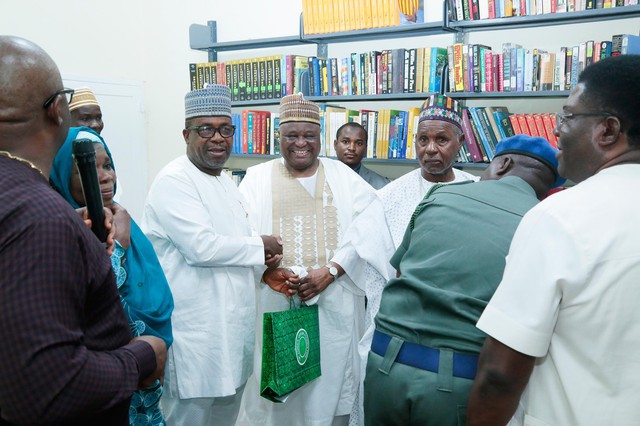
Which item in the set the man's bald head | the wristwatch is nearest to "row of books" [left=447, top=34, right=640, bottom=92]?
the wristwatch

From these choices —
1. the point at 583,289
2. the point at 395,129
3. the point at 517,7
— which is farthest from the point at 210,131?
the point at 517,7

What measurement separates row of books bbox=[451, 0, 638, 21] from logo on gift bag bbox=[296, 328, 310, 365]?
250 centimetres

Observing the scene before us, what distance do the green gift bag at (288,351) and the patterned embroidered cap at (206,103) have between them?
3.13ft

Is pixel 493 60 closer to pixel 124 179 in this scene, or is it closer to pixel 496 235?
pixel 496 235

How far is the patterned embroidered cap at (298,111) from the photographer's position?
3045 mm

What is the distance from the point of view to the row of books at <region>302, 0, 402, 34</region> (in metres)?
4.30

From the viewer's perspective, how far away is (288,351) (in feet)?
8.20

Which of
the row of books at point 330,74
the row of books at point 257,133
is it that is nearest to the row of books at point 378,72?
the row of books at point 330,74

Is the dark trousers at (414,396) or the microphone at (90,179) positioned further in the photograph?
the dark trousers at (414,396)

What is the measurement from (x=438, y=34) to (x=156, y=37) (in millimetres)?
2844

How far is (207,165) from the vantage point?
8.71 feet

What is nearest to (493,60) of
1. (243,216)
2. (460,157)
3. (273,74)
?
(460,157)

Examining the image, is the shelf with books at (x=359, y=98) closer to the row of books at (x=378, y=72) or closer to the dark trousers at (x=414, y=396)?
the row of books at (x=378, y=72)

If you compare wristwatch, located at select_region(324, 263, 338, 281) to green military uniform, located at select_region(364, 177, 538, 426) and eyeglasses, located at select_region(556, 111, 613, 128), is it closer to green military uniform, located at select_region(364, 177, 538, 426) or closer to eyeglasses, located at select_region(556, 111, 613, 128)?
green military uniform, located at select_region(364, 177, 538, 426)
